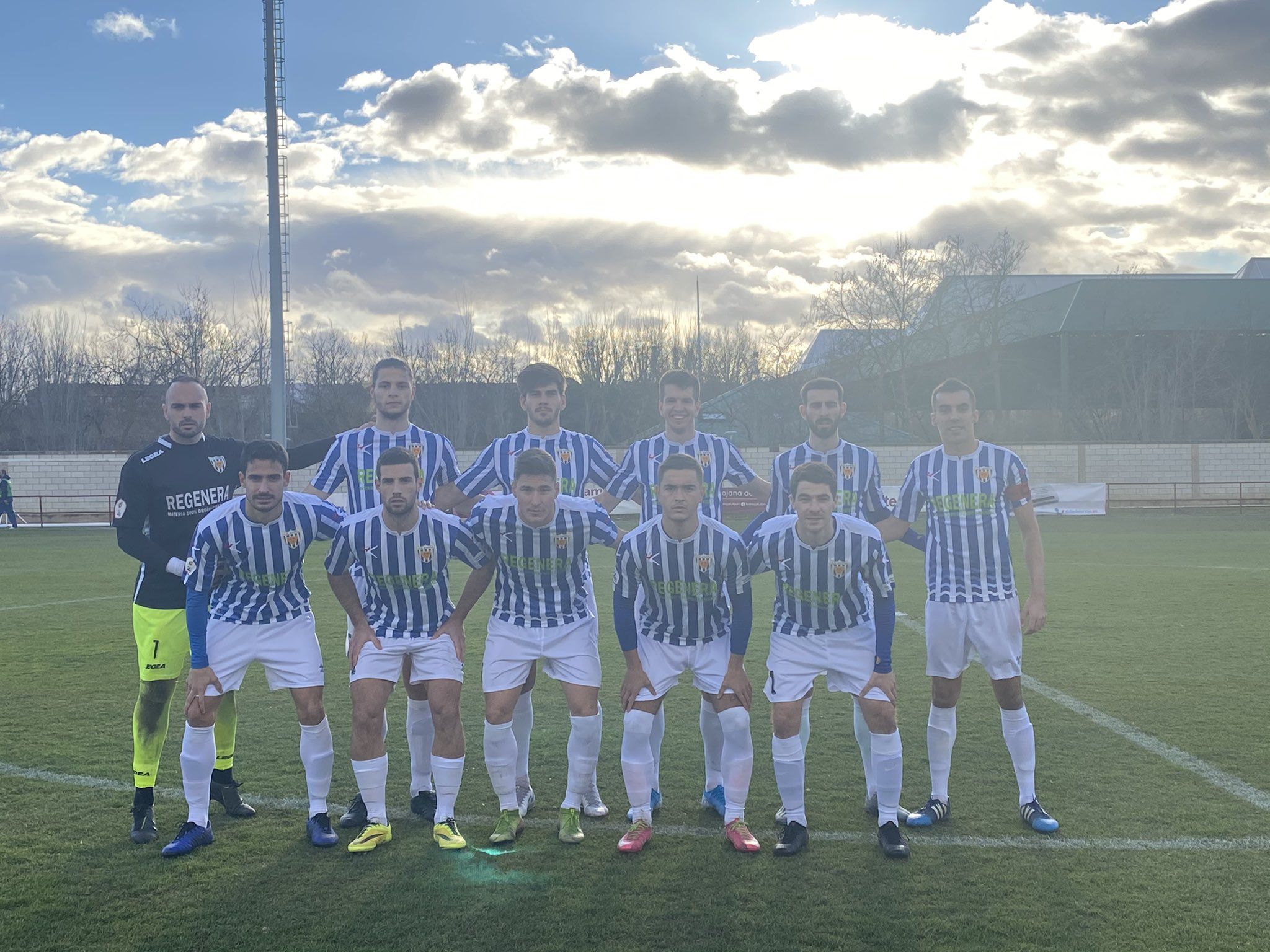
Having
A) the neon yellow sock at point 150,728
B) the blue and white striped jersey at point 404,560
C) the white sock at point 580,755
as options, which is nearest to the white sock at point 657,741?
the white sock at point 580,755

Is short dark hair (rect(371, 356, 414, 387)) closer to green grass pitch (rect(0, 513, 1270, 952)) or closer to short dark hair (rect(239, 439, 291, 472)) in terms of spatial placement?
short dark hair (rect(239, 439, 291, 472))

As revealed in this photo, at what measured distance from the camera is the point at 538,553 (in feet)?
14.8

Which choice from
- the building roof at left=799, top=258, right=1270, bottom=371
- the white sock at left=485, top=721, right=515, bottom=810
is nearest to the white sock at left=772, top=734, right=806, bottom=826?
the white sock at left=485, top=721, right=515, bottom=810

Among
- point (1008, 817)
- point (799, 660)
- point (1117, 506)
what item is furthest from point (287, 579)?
point (1117, 506)

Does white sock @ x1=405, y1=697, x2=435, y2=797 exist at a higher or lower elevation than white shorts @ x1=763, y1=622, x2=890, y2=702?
lower

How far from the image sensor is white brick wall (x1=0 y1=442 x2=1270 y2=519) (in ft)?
98.3

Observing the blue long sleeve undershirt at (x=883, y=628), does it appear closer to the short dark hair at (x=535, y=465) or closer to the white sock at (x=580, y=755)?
the white sock at (x=580, y=755)

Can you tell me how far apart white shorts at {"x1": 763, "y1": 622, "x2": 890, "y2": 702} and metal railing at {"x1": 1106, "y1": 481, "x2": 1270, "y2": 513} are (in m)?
25.5

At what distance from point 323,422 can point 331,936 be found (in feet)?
137

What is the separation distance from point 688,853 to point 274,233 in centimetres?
1653

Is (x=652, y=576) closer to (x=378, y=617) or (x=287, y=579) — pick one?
(x=378, y=617)

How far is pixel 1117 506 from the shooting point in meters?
28.6

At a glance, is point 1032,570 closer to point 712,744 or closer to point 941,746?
point 941,746

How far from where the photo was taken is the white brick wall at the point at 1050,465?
98.3 feet
